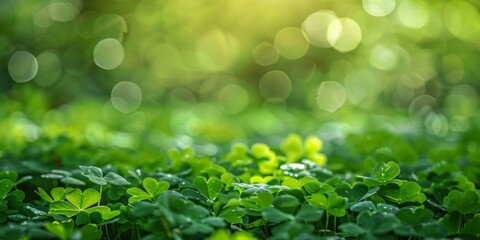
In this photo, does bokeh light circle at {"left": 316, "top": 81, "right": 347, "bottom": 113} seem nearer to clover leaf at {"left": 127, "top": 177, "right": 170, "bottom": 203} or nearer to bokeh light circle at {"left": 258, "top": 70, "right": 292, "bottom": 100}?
bokeh light circle at {"left": 258, "top": 70, "right": 292, "bottom": 100}

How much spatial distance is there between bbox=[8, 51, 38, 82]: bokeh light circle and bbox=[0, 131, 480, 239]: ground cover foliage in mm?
4387

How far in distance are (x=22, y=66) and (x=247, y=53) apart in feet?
8.07

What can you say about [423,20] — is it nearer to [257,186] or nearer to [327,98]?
[327,98]

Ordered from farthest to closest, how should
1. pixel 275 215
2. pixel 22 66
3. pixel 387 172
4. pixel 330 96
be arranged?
pixel 22 66
pixel 330 96
pixel 387 172
pixel 275 215

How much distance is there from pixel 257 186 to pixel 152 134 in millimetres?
1764

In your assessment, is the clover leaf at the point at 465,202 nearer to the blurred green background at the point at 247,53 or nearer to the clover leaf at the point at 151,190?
the clover leaf at the point at 151,190

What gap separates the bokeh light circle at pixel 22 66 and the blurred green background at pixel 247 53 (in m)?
0.01

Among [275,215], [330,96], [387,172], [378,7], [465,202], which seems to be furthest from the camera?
[378,7]

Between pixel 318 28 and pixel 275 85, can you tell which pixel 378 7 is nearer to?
pixel 318 28

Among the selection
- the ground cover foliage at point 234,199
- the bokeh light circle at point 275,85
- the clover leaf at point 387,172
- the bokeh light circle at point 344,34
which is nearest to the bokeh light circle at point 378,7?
the bokeh light circle at point 344,34

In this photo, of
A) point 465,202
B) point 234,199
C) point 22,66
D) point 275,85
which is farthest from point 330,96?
point 234,199

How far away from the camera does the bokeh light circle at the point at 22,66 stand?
20.4 ft

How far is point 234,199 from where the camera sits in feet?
4.50

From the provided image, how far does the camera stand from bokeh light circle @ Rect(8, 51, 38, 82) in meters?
6.23
